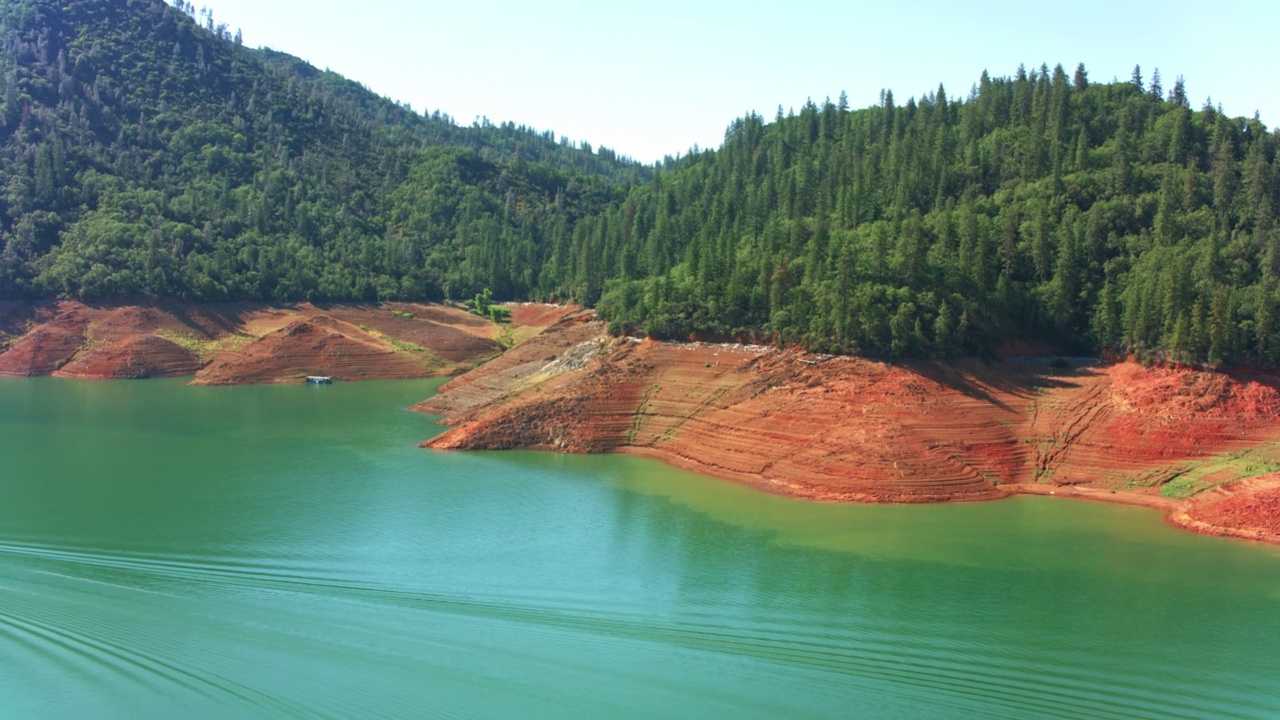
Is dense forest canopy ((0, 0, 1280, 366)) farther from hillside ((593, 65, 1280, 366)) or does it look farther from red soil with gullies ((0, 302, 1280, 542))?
red soil with gullies ((0, 302, 1280, 542))

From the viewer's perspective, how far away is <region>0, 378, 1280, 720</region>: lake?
1090 inches

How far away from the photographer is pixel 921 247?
6366 centimetres

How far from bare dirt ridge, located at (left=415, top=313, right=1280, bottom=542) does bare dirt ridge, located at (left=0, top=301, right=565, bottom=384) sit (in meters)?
37.0

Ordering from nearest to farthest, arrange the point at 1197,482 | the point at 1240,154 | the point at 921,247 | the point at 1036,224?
the point at 1197,482 < the point at 921,247 < the point at 1036,224 < the point at 1240,154

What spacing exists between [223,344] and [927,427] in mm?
77009

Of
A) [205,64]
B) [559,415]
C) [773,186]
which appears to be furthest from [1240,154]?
[205,64]

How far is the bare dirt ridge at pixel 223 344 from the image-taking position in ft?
319

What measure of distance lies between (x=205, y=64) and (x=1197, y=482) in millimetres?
163377

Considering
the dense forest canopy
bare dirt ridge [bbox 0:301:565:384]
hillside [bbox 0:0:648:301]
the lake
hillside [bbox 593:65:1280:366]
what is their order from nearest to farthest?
1. the lake
2. hillside [bbox 593:65:1280:366]
3. the dense forest canopy
4. bare dirt ridge [bbox 0:301:565:384]
5. hillside [bbox 0:0:648:301]

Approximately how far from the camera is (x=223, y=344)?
103938mm

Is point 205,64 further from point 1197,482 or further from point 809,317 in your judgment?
point 1197,482

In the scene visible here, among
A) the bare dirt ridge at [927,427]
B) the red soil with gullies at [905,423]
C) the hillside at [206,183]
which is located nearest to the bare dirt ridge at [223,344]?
the hillside at [206,183]

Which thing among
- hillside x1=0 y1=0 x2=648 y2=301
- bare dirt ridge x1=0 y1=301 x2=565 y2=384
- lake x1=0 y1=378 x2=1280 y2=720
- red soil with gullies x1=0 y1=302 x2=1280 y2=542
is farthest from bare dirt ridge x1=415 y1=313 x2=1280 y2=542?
hillside x1=0 y1=0 x2=648 y2=301

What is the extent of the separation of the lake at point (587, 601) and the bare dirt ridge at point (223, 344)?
148 ft
